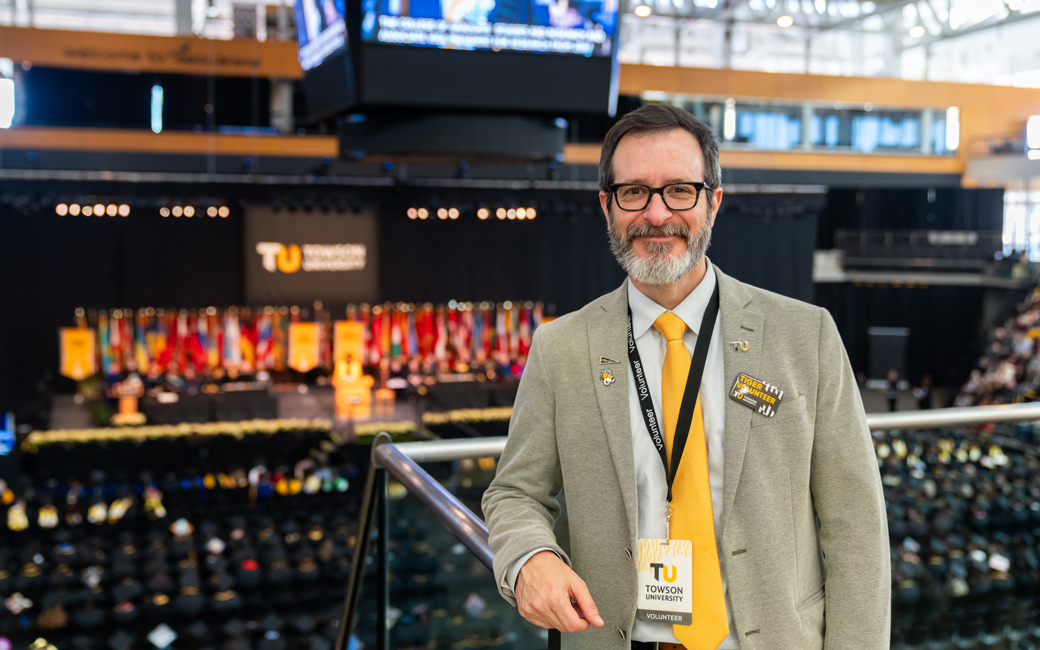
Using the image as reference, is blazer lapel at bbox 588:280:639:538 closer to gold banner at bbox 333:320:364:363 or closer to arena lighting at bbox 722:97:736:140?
gold banner at bbox 333:320:364:363

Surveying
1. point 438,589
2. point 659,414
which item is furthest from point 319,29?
point 659,414

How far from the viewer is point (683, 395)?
4.31ft

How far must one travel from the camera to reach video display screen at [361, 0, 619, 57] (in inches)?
154

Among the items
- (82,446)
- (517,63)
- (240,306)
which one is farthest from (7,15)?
(517,63)

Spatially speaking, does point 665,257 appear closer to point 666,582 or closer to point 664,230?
point 664,230

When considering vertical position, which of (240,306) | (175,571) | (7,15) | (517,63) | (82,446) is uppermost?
(7,15)

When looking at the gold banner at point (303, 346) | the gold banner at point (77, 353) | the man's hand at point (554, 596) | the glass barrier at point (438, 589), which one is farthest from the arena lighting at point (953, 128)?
the man's hand at point (554, 596)

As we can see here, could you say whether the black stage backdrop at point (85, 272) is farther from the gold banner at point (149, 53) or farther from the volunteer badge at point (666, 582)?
the volunteer badge at point (666, 582)

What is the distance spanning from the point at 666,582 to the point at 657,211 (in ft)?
1.83

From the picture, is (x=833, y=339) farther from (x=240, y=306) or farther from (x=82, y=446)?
(x=240, y=306)

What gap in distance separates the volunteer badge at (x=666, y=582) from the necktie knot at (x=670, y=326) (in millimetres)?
309

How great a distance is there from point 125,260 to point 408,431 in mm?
4075

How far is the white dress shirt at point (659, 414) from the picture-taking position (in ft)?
4.33

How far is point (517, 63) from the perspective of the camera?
4.09m
